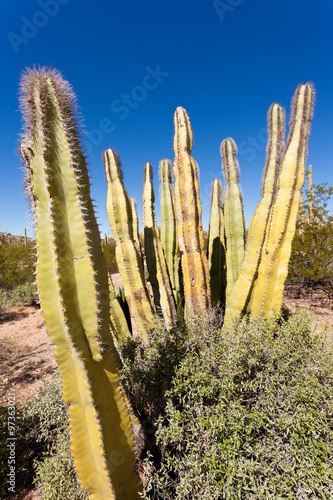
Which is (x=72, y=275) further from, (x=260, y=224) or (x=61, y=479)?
(x=260, y=224)

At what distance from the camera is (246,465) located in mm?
1774

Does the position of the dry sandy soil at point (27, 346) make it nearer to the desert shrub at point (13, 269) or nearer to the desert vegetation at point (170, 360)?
the desert vegetation at point (170, 360)

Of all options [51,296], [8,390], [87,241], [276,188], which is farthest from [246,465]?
[8,390]

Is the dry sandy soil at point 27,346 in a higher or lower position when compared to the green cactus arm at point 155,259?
lower

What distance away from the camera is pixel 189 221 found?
11.7ft

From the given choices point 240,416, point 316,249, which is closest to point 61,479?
point 240,416

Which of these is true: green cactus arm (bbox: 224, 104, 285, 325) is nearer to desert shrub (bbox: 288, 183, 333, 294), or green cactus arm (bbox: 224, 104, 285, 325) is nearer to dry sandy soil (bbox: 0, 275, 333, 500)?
dry sandy soil (bbox: 0, 275, 333, 500)

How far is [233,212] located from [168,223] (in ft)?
5.25

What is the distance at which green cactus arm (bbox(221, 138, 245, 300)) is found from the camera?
4777 mm

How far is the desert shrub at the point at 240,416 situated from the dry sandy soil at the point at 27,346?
3.10 feet

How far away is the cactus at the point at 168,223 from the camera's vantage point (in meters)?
5.55

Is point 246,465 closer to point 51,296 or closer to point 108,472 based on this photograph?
point 108,472

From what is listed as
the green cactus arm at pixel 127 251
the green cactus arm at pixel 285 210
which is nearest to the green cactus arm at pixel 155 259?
the green cactus arm at pixel 127 251

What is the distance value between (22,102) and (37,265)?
3.66 feet
